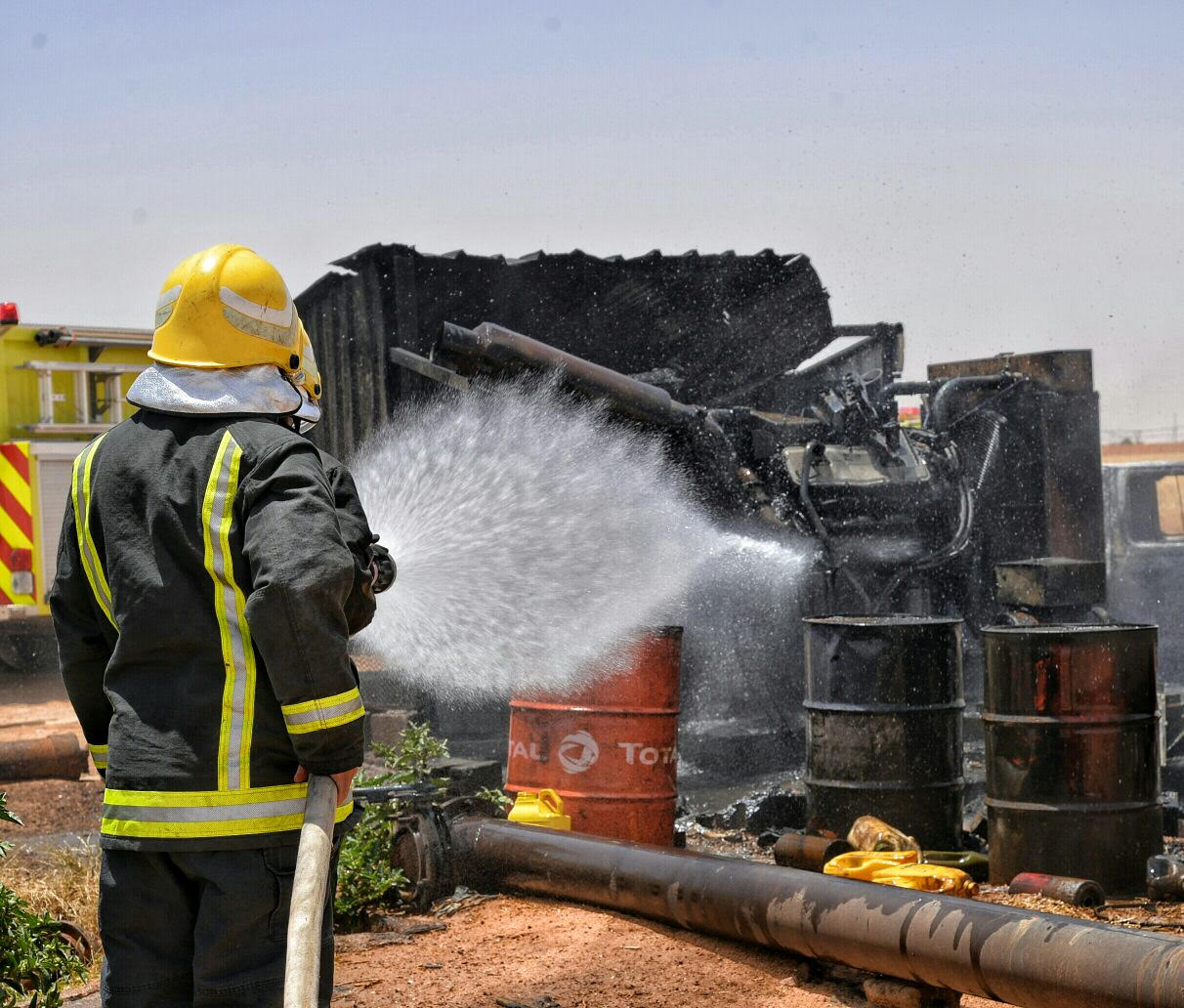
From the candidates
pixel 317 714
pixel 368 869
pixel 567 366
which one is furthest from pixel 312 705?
pixel 567 366

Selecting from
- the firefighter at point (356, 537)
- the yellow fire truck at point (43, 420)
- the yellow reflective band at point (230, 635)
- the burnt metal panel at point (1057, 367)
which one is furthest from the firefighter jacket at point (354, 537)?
the yellow fire truck at point (43, 420)

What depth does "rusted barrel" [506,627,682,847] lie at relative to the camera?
19.2 feet

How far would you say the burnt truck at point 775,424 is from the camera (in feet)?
27.6

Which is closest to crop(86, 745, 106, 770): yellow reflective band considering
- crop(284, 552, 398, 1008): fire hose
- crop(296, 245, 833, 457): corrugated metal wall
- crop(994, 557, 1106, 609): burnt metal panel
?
crop(284, 552, 398, 1008): fire hose

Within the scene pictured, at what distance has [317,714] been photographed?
2428 mm

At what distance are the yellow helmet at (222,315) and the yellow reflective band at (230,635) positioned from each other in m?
0.28

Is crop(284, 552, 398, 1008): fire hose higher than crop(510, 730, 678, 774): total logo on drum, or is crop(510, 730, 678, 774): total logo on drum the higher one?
crop(284, 552, 398, 1008): fire hose

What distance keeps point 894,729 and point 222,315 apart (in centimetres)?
389

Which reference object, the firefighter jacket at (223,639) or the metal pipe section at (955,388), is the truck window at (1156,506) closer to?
the metal pipe section at (955,388)

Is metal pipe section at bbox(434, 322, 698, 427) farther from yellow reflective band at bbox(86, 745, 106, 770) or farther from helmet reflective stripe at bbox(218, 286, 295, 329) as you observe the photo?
yellow reflective band at bbox(86, 745, 106, 770)

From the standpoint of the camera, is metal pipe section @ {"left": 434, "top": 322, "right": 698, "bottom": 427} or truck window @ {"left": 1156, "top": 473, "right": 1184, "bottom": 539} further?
truck window @ {"left": 1156, "top": 473, "right": 1184, "bottom": 539}

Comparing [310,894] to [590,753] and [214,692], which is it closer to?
[214,692]

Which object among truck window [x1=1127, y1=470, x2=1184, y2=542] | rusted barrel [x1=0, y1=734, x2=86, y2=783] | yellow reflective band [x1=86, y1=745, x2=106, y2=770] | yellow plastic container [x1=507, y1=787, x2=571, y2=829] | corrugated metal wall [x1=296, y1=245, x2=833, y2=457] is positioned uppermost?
corrugated metal wall [x1=296, y1=245, x2=833, y2=457]

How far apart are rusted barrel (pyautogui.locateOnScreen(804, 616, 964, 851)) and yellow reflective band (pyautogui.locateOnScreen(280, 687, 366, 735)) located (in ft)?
12.1
